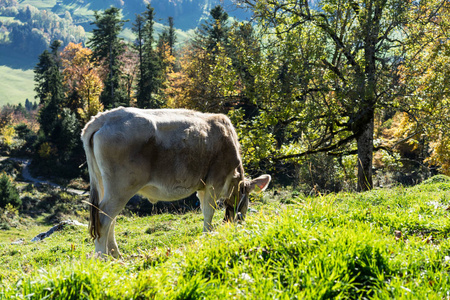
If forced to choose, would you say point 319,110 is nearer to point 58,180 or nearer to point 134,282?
point 134,282

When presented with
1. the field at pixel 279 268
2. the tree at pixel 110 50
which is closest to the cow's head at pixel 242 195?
the field at pixel 279 268

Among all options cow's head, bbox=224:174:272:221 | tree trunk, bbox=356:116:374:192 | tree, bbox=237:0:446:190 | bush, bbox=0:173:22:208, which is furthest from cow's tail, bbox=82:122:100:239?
bush, bbox=0:173:22:208

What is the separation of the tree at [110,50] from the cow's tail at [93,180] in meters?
47.7

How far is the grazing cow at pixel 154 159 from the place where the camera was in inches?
266

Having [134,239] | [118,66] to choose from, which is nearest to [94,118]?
[134,239]

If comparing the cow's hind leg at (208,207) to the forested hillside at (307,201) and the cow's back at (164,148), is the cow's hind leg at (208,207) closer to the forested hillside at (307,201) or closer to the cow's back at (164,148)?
the cow's back at (164,148)

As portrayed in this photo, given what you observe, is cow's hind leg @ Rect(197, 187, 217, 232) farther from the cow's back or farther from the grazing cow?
the cow's back

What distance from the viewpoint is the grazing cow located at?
22.2ft

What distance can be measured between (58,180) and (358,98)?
4629cm

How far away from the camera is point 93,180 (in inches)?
281

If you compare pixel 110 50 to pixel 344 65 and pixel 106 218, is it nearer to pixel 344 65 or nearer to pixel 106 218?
pixel 344 65

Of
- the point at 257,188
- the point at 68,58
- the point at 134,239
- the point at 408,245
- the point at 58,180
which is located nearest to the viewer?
the point at 408,245

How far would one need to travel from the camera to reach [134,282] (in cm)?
351

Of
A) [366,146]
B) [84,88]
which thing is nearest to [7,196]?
[84,88]
